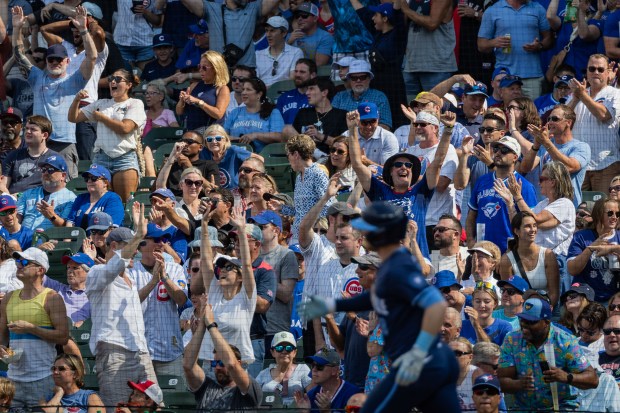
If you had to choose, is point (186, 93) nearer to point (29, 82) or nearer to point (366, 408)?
point (29, 82)

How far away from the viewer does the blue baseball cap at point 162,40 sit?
1584 centimetres

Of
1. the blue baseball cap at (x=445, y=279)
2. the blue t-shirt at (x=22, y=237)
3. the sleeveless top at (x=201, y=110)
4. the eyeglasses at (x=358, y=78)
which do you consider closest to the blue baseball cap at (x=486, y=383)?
the blue baseball cap at (x=445, y=279)

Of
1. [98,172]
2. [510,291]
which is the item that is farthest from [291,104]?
[510,291]

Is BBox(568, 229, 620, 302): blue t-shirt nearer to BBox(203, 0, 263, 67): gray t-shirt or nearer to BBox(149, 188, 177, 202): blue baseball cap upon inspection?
BBox(149, 188, 177, 202): blue baseball cap

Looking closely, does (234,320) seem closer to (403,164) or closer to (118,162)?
(403,164)

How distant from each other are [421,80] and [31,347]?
5.61 meters

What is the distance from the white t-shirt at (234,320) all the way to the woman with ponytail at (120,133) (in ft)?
10.5

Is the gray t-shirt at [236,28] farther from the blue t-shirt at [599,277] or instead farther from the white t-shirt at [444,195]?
the blue t-shirt at [599,277]

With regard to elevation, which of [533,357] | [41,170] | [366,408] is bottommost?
[41,170]

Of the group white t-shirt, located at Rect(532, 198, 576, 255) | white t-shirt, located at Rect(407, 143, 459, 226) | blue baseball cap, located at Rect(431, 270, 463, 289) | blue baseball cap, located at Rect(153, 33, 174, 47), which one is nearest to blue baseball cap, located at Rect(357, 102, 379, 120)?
white t-shirt, located at Rect(407, 143, 459, 226)

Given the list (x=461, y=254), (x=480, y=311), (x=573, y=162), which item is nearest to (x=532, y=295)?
(x=480, y=311)

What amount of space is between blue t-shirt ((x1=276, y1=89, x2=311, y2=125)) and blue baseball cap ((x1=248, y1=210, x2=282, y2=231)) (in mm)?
2763

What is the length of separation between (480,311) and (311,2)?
6.45 m

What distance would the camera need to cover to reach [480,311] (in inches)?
403
